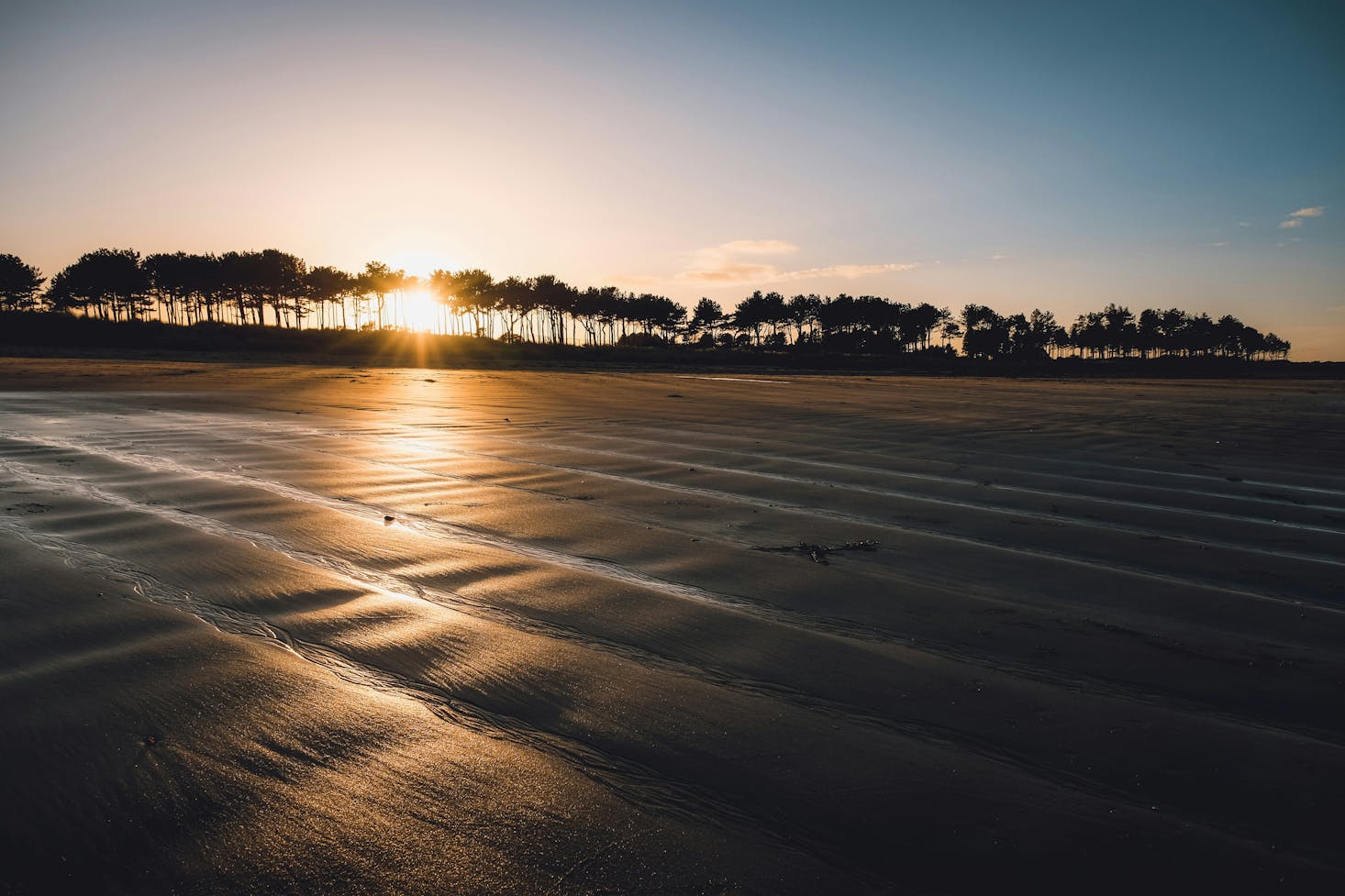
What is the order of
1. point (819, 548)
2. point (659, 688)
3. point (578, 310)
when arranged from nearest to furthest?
point (659, 688), point (819, 548), point (578, 310)

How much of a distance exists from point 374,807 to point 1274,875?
2.74 m

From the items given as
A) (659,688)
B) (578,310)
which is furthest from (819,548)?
(578,310)

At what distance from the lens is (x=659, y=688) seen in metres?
3.10

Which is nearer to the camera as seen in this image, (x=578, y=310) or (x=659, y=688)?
(x=659, y=688)

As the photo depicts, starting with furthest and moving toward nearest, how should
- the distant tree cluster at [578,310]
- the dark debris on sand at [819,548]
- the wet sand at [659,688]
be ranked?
the distant tree cluster at [578,310], the dark debris on sand at [819,548], the wet sand at [659,688]

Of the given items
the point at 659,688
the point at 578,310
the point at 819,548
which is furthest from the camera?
the point at 578,310

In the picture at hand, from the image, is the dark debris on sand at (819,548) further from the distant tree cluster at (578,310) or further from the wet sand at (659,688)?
the distant tree cluster at (578,310)

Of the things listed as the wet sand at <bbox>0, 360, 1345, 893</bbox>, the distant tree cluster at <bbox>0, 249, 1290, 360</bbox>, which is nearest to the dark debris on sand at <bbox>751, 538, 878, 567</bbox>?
the wet sand at <bbox>0, 360, 1345, 893</bbox>

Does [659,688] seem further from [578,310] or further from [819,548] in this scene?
[578,310]

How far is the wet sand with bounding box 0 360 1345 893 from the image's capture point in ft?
6.87

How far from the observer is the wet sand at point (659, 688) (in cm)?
209

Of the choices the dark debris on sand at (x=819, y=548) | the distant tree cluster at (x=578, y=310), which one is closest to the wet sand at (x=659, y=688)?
the dark debris on sand at (x=819, y=548)

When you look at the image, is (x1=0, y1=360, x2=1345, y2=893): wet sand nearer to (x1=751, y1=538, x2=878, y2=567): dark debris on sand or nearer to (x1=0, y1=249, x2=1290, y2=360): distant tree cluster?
(x1=751, y1=538, x2=878, y2=567): dark debris on sand

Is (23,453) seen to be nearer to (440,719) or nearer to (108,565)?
(108,565)
